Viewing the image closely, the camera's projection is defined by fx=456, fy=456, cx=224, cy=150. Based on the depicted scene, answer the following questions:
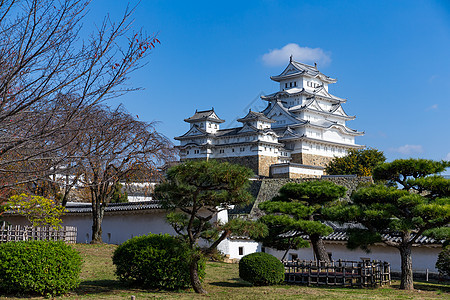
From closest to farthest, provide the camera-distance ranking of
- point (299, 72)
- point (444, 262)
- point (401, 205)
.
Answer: point (401, 205) → point (444, 262) → point (299, 72)

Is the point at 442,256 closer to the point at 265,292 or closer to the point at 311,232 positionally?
the point at 311,232

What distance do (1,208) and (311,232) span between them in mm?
13916

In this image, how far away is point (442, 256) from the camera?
53.1 feet

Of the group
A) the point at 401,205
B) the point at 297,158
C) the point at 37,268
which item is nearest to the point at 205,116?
the point at 297,158

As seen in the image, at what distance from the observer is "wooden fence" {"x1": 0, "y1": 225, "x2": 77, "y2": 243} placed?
55.0ft

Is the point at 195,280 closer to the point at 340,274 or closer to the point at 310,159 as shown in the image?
the point at 340,274

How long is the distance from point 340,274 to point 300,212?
231 centimetres

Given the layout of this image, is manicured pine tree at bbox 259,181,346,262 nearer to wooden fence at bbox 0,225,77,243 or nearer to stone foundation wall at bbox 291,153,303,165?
wooden fence at bbox 0,225,77,243

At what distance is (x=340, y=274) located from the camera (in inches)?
565

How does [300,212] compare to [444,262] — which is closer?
[300,212]

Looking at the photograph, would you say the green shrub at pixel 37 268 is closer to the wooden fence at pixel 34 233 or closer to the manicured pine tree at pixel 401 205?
the wooden fence at pixel 34 233

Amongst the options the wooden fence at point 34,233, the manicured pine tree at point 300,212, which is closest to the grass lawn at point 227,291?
the manicured pine tree at point 300,212

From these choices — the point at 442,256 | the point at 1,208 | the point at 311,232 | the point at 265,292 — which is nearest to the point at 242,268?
the point at 265,292

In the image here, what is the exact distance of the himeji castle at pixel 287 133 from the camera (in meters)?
49.6
